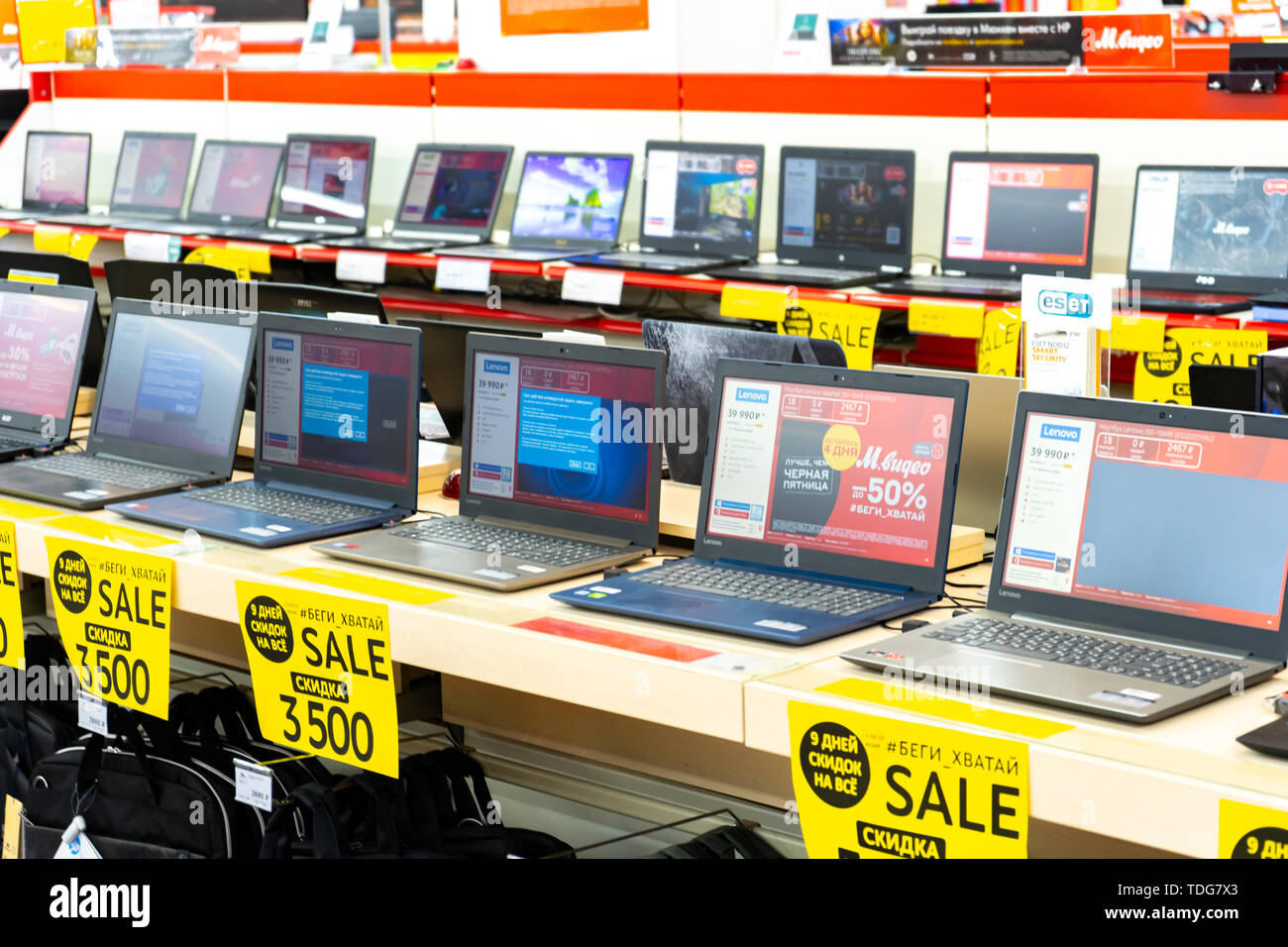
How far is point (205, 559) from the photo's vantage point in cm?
222

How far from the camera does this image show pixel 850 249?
4.61 m

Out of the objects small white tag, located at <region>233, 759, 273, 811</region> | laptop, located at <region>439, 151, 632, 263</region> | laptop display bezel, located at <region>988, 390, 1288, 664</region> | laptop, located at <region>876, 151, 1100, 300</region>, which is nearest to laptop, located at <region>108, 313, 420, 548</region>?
small white tag, located at <region>233, 759, 273, 811</region>

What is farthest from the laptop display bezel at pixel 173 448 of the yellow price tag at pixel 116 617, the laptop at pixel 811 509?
the laptop at pixel 811 509

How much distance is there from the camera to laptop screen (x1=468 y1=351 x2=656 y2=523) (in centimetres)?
221

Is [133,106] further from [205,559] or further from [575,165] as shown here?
[205,559]

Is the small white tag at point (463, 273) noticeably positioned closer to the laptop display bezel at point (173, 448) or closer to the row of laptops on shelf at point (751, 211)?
the row of laptops on shelf at point (751, 211)

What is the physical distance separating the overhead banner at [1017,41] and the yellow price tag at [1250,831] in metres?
3.48

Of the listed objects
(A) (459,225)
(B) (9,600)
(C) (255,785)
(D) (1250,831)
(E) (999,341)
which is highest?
(A) (459,225)

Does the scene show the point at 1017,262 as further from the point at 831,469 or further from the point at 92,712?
the point at 92,712

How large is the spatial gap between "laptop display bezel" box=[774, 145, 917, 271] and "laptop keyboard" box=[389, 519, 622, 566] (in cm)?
249

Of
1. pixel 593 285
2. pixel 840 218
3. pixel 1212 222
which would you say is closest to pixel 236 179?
pixel 593 285

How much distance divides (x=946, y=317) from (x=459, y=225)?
2083 mm
